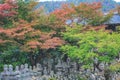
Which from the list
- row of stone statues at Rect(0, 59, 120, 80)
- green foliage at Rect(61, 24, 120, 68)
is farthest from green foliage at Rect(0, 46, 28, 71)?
green foliage at Rect(61, 24, 120, 68)

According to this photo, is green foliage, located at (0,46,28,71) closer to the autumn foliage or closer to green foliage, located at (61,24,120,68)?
the autumn foliage

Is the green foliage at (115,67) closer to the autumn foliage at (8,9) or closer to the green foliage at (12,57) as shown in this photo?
the green foliage at (12,57)

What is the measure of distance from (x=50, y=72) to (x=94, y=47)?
7.86ft

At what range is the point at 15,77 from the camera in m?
13.0

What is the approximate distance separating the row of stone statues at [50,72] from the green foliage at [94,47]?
3.47 ft

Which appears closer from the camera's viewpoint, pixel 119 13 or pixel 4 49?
pixel 4 49

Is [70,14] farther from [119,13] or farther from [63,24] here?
[119,13]

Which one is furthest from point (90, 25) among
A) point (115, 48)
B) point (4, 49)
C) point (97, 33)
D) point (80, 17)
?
point (4, 49)

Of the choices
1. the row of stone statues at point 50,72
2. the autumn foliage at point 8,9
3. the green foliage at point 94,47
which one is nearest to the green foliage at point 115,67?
the green foliage at point 94,47

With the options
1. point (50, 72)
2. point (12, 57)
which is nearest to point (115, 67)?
point (50, 72)

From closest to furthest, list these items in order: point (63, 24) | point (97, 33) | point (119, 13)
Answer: point (97, 33) < point (63, 24) < point (119, 13)

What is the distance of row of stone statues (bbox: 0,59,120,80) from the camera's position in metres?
12.9

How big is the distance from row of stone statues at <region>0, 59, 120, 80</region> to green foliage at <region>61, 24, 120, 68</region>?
106 centimetres

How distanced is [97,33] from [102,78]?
174 centimetres
